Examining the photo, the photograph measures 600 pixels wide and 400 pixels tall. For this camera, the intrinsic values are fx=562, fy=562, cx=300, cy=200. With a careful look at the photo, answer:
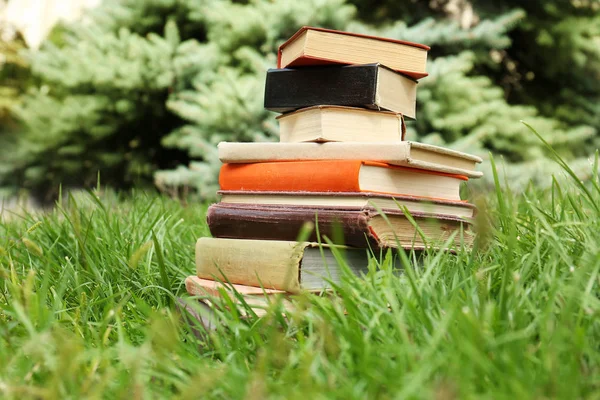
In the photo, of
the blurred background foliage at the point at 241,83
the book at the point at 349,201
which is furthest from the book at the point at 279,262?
the blurred background foliage at the point at 241,83

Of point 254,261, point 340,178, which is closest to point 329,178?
point 340,178

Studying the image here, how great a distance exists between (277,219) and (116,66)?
3759mm

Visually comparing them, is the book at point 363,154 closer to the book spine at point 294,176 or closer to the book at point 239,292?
the book spine at point 294,176

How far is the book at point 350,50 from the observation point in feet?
Answer: 4.66

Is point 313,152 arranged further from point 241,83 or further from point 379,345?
point 241,83

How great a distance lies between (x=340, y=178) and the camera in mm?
1313

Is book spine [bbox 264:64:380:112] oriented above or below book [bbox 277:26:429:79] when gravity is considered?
below

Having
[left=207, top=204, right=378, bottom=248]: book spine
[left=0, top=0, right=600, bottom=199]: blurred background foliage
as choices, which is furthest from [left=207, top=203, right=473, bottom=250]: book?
[left=0, top=0, right=600, bottom=199]: blurred background foliage

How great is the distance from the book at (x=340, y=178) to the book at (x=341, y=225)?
0.06 m

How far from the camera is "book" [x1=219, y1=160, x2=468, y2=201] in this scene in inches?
51.6

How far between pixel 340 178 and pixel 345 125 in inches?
7.8

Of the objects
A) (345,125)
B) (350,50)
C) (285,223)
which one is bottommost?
(285,223)

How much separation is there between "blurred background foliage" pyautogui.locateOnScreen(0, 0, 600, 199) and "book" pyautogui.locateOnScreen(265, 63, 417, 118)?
242 cm

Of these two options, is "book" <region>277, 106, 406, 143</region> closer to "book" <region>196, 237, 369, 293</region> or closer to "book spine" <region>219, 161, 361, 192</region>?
"book spine" <region>219, 161, 361, 192</region>
